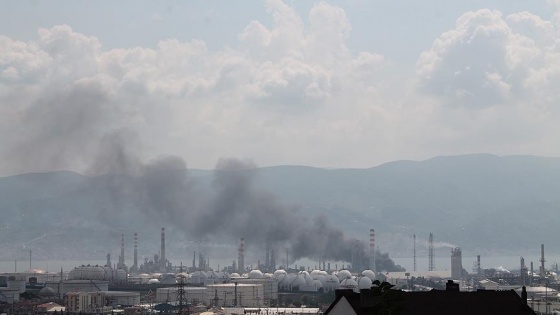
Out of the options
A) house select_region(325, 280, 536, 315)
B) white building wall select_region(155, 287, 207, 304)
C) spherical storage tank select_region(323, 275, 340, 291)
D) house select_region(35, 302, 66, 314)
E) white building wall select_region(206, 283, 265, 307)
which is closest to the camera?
house select_region(325, 280, 536, 315)

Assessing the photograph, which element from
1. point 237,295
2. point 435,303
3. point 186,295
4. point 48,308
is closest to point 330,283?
point 186,295

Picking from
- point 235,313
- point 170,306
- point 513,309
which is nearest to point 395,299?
point 513,309

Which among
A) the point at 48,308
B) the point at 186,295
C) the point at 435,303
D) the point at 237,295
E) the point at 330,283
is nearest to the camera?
the point at 435,303

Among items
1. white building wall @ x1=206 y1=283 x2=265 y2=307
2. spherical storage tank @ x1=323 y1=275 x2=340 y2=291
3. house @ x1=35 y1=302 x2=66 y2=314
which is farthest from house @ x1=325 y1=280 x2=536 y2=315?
spherical storage tank @ x1=323 y1=275 x2=340 y2=291

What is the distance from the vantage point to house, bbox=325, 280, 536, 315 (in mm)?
33469

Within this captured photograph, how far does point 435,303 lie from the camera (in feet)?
113

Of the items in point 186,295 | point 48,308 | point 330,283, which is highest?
point 330,283

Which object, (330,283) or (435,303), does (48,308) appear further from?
(435,303)

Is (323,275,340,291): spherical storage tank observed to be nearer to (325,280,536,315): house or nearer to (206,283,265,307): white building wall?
(206,283,265,307): white building wall

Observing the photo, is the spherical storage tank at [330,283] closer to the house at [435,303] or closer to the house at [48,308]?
the house at [48,308]

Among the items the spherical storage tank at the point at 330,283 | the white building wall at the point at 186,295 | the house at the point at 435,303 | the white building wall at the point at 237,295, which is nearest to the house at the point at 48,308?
the white building wall at the point at 186,295

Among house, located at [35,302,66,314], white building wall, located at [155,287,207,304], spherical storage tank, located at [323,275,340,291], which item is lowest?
house, located at [35,302,66,314]

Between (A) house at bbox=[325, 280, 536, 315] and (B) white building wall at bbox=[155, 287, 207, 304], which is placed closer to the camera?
(A) house at bbox=[325, 280, 536, 315]

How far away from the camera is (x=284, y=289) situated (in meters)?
197
